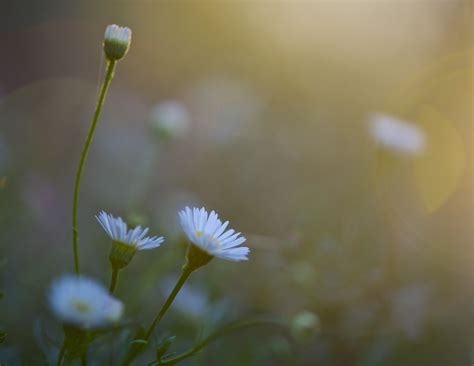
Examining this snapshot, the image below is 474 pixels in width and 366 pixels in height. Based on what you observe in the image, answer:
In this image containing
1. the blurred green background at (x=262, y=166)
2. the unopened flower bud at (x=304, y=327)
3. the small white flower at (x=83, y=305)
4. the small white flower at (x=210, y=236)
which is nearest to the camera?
the small white flower at (x=83, y=305)

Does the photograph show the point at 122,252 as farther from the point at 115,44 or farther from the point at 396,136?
the point at 396,136

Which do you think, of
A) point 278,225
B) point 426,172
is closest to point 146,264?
point 278,225

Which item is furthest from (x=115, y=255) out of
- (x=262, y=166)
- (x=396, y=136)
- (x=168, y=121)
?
(x=262, y=166)

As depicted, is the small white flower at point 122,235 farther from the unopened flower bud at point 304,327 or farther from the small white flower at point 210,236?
the unopened flower bud at point 304,327

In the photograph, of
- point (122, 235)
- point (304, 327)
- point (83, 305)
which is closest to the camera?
point (83, 305)

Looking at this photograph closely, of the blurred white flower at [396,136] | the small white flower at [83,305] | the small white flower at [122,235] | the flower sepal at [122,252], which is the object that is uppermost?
the blurred white flower at [396,136]

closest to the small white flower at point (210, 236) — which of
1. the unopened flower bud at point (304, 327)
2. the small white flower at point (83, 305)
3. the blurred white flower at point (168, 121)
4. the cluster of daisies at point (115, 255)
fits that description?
the cluster of daisies at point (115, 255)

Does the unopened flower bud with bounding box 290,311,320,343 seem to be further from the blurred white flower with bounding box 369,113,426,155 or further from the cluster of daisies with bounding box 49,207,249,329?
the blurred white flower with bounding box 369,113,426,155

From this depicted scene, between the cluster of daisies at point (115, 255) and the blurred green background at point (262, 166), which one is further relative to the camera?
the blurred green background at point (262, 166)

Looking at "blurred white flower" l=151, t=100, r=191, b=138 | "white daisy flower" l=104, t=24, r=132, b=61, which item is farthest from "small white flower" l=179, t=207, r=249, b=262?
"blurred white flower" l=151, t=100, r=191, b=138
